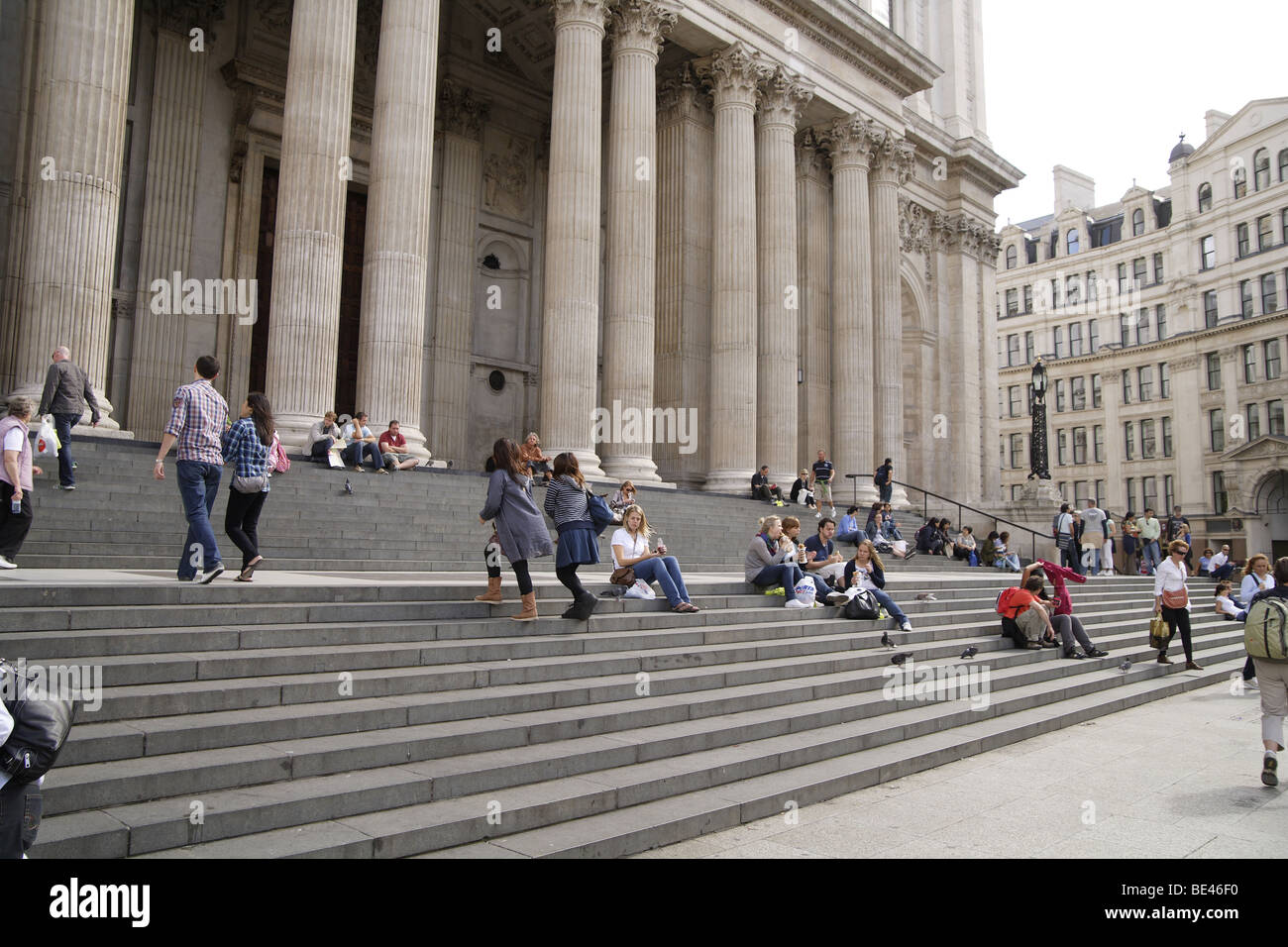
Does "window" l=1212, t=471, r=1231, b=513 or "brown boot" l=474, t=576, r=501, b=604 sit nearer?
"brown boot" l=474, t=576, r=501, b=604

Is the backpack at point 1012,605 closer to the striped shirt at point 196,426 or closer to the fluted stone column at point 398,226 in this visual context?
the striped shirt at point 196,426

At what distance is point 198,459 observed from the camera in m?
8.52

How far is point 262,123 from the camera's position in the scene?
23.8 meters

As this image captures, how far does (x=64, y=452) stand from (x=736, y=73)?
20090 mm

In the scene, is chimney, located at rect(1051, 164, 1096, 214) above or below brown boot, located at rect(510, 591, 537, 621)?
above

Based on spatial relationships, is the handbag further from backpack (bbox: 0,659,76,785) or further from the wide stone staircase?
backpack (bbox: 0,659,76,785)

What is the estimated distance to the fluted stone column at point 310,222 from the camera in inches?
656

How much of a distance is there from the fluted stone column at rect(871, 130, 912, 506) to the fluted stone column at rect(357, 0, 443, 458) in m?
16.9

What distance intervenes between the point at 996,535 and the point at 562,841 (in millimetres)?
21155

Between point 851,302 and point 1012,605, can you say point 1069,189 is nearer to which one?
point 851,302

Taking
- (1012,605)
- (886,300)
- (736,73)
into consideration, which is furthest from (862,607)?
(886,300)

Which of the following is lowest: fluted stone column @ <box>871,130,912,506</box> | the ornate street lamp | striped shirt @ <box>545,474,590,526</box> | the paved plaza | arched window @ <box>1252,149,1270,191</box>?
the paved plaza

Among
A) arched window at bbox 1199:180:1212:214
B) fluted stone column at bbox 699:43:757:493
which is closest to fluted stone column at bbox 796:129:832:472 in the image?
fluted stone column at bbox 699:43:757:493

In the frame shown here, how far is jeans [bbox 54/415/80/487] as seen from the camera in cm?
1163
